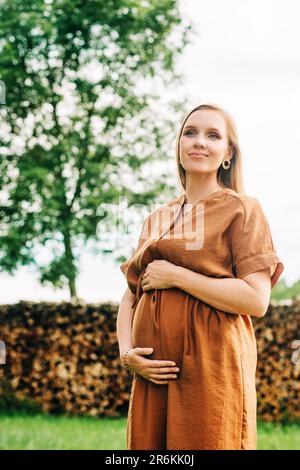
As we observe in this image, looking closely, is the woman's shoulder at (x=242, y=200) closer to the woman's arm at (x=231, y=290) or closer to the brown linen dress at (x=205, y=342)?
the brown linen dress at (x=205, y=342)

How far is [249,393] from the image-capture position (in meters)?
2.13

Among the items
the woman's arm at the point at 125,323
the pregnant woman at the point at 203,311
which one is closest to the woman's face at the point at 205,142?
the pregnant woman at the point at 203,311

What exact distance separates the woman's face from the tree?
11024 mm

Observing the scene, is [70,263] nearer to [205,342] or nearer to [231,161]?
[231,161]

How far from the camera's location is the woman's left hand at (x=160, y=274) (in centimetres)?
216

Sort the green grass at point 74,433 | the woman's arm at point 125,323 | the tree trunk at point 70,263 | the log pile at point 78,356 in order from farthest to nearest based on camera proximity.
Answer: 1. the tree trunk at point 70,263
2. the log pile at point 78,356
3. the green grass at point 74,433
4. the woman's arm at point 125,323

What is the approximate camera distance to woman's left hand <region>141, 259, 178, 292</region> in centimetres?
216

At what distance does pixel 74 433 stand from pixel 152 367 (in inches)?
217

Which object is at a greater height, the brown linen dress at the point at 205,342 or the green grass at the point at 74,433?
the brown linen dress at the point at 205,342

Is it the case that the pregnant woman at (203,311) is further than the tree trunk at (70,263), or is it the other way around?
the tree trunk at (70,263)

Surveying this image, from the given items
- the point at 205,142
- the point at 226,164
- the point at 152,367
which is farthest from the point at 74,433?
the point at 205,142

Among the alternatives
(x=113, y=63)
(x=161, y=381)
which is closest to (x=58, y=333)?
(x=161, y=381)

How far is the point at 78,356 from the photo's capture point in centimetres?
855
